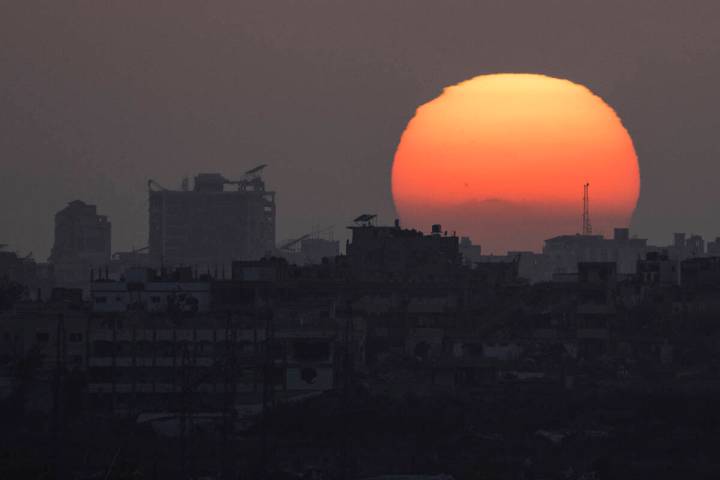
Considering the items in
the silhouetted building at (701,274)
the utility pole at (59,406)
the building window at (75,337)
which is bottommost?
the utility pole at (59,406)

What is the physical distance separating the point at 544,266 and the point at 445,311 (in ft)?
265

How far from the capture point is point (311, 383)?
86.4 meters

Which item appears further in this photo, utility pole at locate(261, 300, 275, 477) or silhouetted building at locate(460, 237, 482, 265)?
silhouetted building at locate(460, 237, 482, 265)

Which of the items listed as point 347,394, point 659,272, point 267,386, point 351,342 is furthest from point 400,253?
point 347,394

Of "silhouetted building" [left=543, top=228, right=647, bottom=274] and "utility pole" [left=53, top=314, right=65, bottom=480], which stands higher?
"silhouetted building" [left=543, top=228, right=647, bottom=274]

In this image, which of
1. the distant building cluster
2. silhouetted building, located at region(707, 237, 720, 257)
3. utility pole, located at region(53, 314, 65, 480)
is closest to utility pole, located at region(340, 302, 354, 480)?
the distant building cluster

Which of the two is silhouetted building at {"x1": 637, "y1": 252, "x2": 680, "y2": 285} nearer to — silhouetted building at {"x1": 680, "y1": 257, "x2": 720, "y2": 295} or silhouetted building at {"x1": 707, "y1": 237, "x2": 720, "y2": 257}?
silhouetted building at {"x1": 680, "y1": 257, "x2": 720, "y2": 295}

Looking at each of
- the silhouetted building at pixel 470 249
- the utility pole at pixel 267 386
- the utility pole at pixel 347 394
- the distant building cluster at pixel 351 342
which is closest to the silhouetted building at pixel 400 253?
the distant building cluster at pixel 351 342

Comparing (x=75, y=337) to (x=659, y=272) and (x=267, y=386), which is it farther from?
(x=659, y=272)

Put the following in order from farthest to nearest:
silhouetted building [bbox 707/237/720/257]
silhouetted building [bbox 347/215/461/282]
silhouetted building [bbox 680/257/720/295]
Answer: silhouetted building [bbox 707/237/720/257]
silhouetted building [bbox 347/215/461/282]
silhouetted building [bbox 680/257/720/295]

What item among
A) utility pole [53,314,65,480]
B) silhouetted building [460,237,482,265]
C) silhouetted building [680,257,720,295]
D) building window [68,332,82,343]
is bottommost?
utility pole [53,314,65,480]

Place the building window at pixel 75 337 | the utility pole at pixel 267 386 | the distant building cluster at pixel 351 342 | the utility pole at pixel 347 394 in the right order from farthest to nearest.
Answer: the building window at pixel 75 337
the distant building cluster at pixel 351 342
the utility pole at pixel 267 386
the utility pole at pixel 347 394

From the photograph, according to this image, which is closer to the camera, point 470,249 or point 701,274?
point 701,274

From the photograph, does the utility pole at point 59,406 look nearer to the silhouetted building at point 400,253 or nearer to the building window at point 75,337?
the building window at point 75,337
